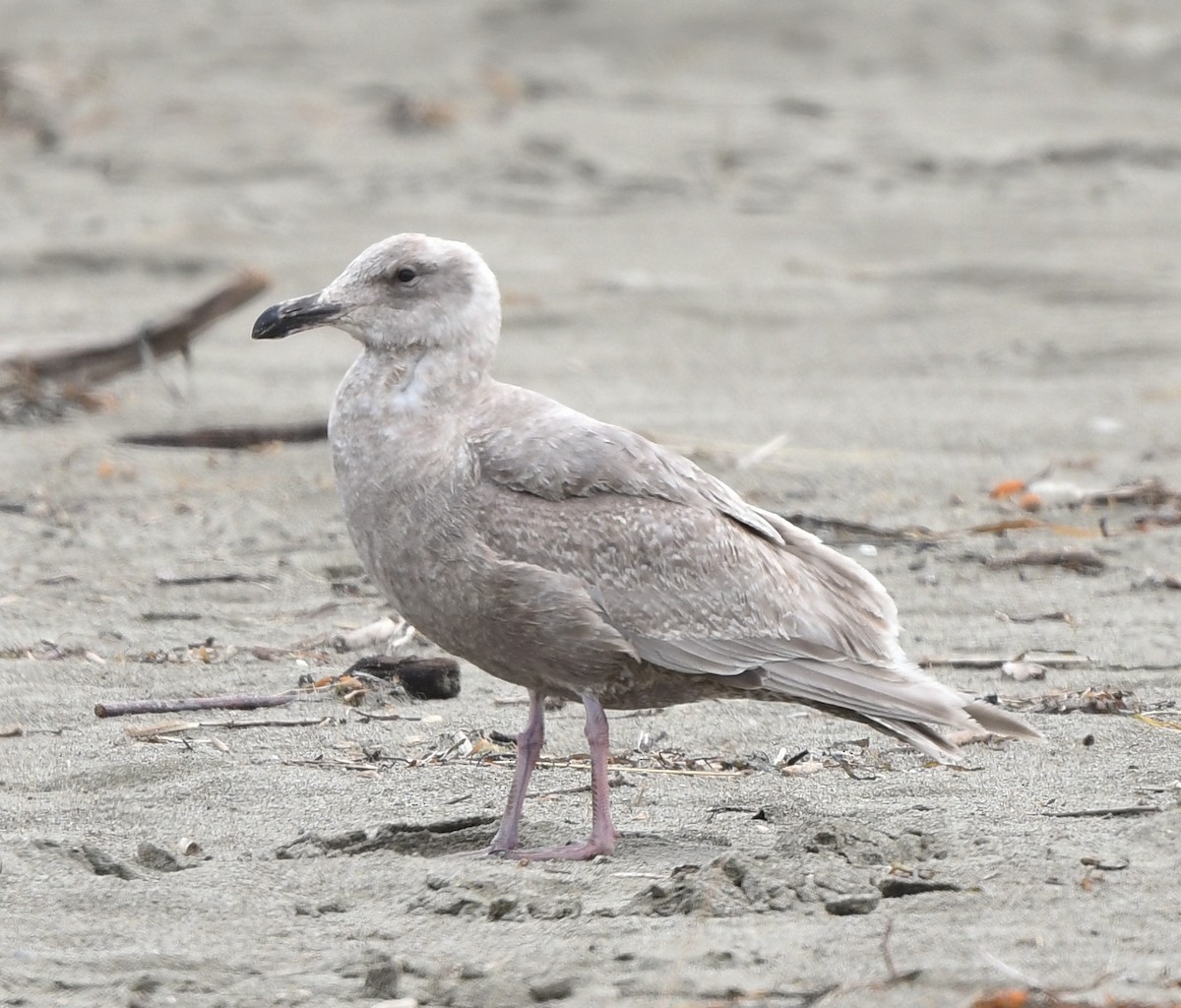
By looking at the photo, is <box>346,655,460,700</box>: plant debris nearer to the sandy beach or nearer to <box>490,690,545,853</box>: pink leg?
the sandy beach

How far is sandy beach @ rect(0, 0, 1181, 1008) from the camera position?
435 cm

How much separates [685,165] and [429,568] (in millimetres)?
10094

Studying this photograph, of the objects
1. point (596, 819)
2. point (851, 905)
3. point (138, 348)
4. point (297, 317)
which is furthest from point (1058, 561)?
point (138, 348)

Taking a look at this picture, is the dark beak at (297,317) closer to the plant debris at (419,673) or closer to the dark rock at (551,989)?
the plant debris at (419,673)

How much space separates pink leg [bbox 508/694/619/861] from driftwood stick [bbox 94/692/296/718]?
118 cm

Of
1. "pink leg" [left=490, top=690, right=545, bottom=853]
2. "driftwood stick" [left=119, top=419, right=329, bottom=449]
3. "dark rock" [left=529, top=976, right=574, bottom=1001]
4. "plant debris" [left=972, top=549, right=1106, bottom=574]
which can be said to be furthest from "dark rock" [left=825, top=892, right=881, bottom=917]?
"driftwood stick" [left=119, top=419, right=329, bottom=449]

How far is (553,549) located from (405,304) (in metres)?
0.82

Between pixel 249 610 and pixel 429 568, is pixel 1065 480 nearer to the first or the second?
pixel 249 610

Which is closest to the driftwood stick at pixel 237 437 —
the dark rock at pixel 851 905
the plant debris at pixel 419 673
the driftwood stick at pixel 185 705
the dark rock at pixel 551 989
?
the plant debris at pixel 419 673

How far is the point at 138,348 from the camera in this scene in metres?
9.42

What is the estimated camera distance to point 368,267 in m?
5.41

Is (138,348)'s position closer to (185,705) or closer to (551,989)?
(185,705)

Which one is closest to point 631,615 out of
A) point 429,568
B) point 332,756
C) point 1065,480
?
point 429,568

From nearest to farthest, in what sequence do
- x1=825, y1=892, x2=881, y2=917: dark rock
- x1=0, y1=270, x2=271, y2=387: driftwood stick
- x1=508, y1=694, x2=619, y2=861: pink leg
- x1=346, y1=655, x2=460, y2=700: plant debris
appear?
x1=825, y1=892, x2=881, y2=917: dark rock → x1=508, y1=694, x2=619, y2=861: pink leg → x1=346, y1=655, x2=460, y2=700: plant debris → x1=0, y1=270, x2=271, y2=387: driftwood stick
